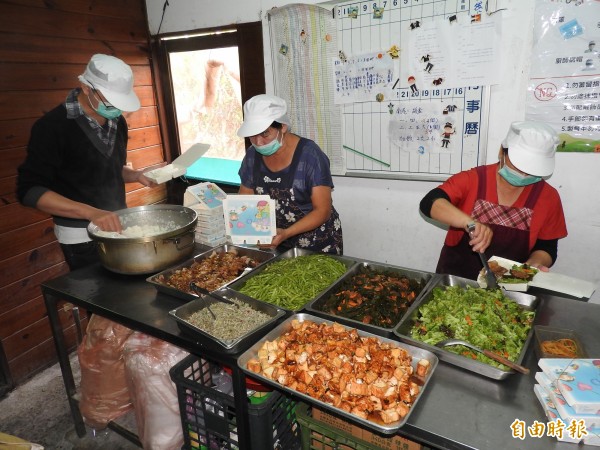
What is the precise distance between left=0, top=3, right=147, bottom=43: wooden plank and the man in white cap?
1.00 meters

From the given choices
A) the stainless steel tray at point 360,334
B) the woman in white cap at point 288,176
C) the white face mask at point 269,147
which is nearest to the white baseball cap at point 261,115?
the woman in white cap at point 288,176

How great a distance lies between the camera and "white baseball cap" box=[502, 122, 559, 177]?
222 centimetres

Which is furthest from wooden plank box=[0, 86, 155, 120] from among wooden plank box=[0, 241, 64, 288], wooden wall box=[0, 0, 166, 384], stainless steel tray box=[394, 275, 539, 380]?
stainless steel tray box=[394, 275, 539, 380]

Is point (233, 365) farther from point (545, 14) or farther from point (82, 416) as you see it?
point (545, 14)

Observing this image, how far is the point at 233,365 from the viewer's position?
5.84 ft

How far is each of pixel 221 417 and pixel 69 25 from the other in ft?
11.5

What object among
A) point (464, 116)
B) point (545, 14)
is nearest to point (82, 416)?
point (464, 116)

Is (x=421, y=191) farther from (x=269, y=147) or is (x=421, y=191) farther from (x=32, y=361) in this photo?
(x=32, y=361)

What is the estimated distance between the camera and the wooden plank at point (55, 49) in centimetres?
319

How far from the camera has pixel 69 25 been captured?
11.8 ft

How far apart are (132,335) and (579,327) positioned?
242cm

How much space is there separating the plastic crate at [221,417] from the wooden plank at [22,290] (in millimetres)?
1989

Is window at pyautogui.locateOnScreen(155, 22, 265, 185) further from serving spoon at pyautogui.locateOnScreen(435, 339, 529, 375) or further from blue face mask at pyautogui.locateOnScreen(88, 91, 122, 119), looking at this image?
serving spoon at pyautogui.locateOnScreen(435, 339, 529, 375)

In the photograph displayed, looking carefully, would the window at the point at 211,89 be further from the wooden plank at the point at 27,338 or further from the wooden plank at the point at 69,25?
the wooden plank at the point at 27,338
